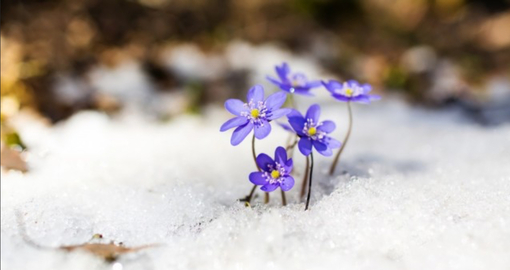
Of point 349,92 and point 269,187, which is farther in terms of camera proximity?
point 349,92

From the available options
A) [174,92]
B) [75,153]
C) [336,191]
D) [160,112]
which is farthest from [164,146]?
[336,191]

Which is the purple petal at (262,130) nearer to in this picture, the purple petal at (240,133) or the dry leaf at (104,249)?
the purple petal at (240,133)

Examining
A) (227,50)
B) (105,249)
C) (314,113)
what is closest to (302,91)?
(314,113)

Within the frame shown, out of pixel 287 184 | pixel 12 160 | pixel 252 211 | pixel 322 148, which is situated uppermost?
pixel 322 148

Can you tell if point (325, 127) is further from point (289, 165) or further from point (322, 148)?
point (289, 165)

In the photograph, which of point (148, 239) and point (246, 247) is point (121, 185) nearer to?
point (148, 239)

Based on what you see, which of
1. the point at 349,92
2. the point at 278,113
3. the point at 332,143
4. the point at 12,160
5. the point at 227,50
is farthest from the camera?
the point at 227,50

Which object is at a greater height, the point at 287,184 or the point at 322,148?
the point at 322,148

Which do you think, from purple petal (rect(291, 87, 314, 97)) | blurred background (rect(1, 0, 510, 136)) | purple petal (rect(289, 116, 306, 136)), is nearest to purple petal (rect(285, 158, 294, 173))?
purple petal (rect(289, 116, 306, 136))

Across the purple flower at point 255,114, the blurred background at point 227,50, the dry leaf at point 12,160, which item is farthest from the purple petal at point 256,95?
the blurred background at point 227,50
